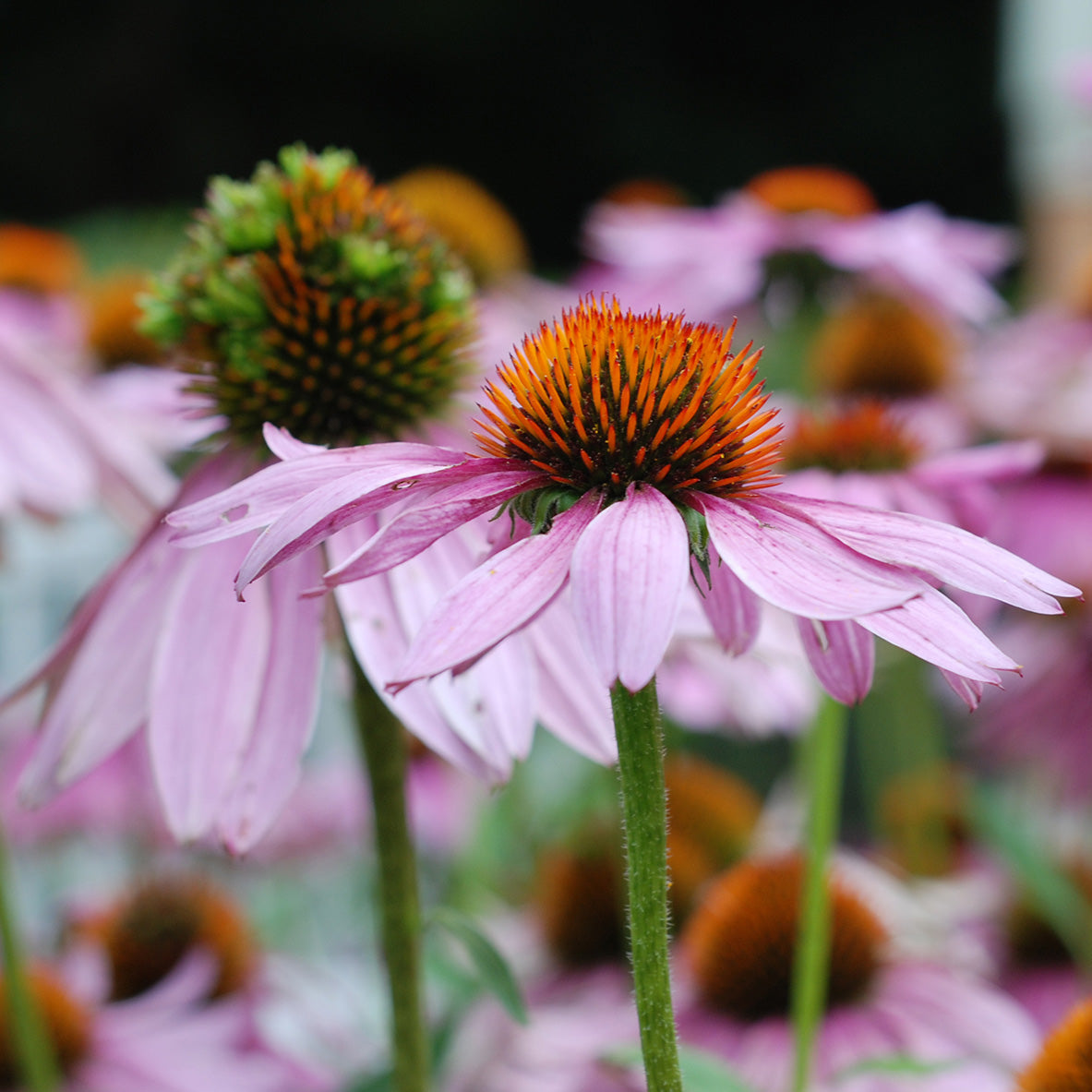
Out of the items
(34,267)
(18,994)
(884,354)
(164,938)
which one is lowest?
(164,938)

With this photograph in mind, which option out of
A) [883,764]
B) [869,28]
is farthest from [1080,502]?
[869,28]

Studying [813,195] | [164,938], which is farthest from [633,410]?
[813,195]

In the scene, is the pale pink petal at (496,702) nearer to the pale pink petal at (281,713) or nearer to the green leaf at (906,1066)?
the pale pink petal at (281,713)

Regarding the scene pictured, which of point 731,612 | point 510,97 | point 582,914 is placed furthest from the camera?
point 510,97

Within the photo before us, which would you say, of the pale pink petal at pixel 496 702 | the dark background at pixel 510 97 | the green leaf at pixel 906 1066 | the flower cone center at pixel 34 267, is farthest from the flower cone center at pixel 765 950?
the dark background at pixel 510 97

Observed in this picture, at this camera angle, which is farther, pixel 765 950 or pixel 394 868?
pixel 765 950

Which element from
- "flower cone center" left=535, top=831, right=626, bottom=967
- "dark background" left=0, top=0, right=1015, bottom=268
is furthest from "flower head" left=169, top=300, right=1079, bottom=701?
"dark background" left=0, top=0, right=1015, bottom=268

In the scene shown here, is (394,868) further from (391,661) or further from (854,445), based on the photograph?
(854,445)

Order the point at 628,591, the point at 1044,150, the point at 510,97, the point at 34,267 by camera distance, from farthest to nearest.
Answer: the point at 510,97 → the point at 1044,150 → the point at 34,267 → the point at 628,591
